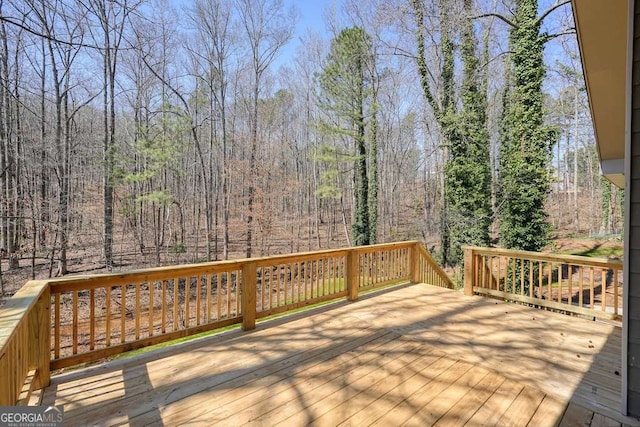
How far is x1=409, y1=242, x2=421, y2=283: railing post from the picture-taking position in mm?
5777

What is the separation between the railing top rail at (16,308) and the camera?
157 centimetres

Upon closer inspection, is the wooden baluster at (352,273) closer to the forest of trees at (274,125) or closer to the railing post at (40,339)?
the railing post at (40,339)

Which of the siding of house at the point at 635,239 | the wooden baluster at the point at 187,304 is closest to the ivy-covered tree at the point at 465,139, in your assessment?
the siding of house at the point at 635,239

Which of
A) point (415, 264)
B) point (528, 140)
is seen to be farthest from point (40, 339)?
point (528, 140)

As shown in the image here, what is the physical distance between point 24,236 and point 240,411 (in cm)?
970

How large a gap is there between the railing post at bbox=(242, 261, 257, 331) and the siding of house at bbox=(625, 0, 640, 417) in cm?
Answer: 326

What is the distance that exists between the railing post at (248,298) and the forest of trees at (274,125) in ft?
15.4

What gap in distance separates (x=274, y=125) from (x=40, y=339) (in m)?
16.2

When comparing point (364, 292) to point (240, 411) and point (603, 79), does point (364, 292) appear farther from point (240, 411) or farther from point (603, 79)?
point (603, 79)

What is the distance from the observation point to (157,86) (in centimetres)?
1211

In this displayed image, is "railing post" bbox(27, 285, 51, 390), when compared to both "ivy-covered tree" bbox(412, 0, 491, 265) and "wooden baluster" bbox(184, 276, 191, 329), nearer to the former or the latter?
"wooden baluster" bbox(184, 276, 191, 329)

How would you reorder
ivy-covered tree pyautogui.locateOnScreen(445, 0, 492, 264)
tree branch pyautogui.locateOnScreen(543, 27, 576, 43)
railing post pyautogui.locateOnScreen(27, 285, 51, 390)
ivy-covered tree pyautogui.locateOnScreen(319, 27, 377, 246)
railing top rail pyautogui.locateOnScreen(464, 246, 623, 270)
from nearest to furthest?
railing post pyautogui.locateOnScreen(27, 285, 51, 390)
railing top rail pyautogui.locateOnScreen(464, 246, 623, 270)
tree branch pyautogui.locateOnScreen(543, 27, 576, 43)
ivy-covered tree pyautogui.locateOnScreen(445, 0, 492, 264)
ivy-covered tree pyautogui.locateOnScreen(319, 27, 377, 246)

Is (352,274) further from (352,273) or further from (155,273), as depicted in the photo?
(155,273)

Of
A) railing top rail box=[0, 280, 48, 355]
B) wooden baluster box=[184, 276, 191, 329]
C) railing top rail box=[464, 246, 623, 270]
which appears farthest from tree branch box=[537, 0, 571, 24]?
railing top rail box=[0, 280, 48, 355]
